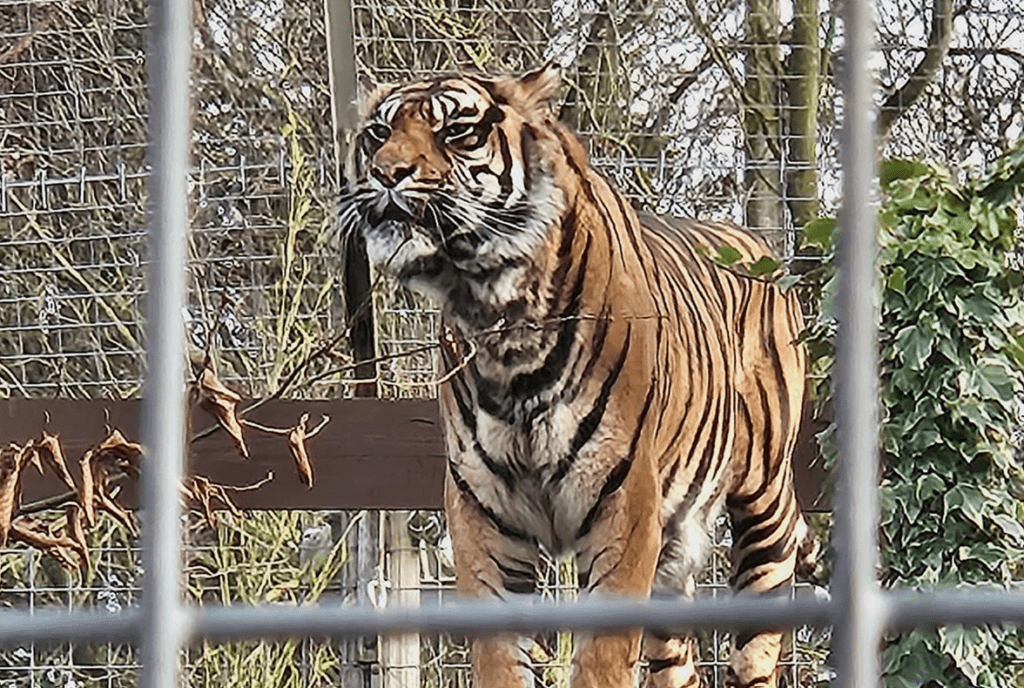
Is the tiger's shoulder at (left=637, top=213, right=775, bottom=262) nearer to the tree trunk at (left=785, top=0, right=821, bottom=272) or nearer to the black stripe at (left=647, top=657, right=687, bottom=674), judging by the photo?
the tree trunk at (left=785, top=0, right=821, bottom=272)

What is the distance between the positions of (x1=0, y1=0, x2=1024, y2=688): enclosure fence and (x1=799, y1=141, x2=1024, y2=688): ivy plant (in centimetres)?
78

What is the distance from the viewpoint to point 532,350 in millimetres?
1287

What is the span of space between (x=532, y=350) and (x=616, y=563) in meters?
0.17

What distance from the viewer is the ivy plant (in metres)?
1.08

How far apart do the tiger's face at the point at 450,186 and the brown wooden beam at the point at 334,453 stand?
10.7 inches

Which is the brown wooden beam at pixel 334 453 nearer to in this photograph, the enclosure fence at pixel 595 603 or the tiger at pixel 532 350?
the tiger at pixel 532 350

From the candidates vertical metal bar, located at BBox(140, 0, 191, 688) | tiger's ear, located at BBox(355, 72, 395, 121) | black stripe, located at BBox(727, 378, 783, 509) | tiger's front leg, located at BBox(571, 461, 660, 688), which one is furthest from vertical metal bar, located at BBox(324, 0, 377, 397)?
vertical metal bar, located at BBox(140, 0, 191, 688)

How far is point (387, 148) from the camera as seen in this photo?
1.26m

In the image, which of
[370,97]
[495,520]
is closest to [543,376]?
[495,520]

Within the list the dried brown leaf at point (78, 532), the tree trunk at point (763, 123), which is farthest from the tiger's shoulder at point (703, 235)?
the dried brown leaf at point (78, 532)

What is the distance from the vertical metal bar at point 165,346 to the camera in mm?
319

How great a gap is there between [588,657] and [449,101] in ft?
1.42

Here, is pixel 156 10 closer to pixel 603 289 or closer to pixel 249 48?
pixel 603 289

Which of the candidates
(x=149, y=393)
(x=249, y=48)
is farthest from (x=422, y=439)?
(x=149, y=393)
